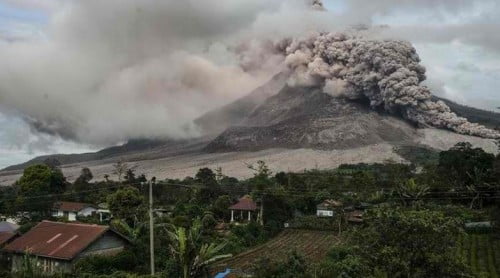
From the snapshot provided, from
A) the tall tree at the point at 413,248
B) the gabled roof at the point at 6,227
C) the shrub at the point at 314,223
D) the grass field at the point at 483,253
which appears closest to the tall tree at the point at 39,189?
the gabled roof at the point at 6,227

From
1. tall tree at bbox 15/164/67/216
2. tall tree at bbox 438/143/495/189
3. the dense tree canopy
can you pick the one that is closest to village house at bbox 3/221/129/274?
the dense tree canopy

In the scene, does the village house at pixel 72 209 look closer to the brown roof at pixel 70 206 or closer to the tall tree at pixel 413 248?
the brown roof at pixel 70 206

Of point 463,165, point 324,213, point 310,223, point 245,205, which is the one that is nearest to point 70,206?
point 245,205

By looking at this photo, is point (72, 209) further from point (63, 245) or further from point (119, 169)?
point (63, 245)

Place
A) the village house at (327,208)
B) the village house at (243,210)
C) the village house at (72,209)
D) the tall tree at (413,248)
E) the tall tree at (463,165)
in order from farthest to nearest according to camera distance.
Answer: the village house at (72,209), the village house at (243,210), the tall tree at (463,165), the village house at (327,208), the tall tree at (413,248)

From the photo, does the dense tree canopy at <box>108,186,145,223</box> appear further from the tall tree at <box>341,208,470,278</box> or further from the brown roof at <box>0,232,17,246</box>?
the tall tree at <box>341,208,470,278</box>
